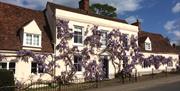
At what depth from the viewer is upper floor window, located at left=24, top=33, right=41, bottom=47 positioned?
77.7ft

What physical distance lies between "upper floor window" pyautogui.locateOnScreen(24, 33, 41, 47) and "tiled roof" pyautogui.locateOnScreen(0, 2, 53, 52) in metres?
0.51

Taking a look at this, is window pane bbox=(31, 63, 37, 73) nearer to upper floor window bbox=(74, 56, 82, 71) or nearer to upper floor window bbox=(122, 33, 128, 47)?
upper floor window bbox=(74, 56, 82, 71)

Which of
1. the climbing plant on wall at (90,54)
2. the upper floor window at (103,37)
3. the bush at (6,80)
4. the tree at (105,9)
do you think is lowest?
the bush at (6,80)

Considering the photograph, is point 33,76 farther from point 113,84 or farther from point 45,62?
point 113,84

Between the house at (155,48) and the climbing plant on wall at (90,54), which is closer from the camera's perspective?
the climbing plant on wall at (90,54)

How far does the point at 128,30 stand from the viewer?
110ft

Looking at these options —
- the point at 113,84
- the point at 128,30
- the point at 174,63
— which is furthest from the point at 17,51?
the point at 174,63

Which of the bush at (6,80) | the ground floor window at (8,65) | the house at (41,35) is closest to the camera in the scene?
the bush at (6,80)

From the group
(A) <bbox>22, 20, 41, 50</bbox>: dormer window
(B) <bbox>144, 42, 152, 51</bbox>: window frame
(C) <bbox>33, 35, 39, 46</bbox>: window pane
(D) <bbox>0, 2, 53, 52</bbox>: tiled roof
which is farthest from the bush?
(B) <bbox>144, 42, 152, 51</bbox>: window frame

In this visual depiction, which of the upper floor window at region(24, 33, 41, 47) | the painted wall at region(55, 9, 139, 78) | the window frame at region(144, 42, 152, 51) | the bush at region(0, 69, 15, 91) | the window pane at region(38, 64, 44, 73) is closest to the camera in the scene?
the bush at region(0, 69, 15, 91)

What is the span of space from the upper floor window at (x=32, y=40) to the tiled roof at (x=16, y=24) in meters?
0.51

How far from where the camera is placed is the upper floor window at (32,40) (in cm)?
2369

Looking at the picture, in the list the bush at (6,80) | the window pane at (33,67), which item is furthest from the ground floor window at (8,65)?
the bush at (6,80)

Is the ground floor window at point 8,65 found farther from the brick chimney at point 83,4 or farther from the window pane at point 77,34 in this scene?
the brick chimney at point 83,4
